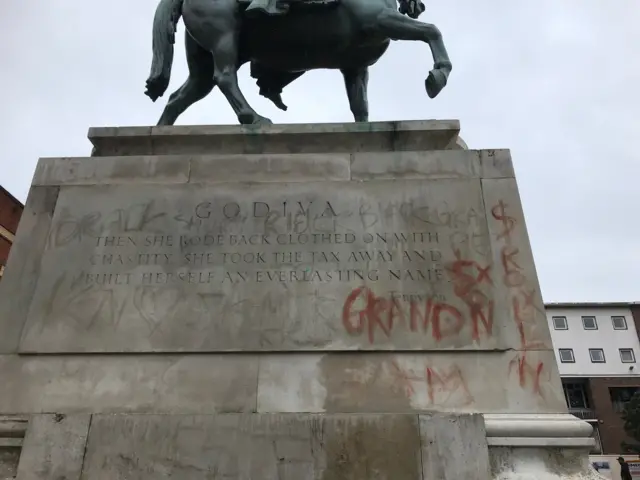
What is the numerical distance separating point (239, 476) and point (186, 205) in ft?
9.11

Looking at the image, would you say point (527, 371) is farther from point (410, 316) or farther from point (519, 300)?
point (410, 316)

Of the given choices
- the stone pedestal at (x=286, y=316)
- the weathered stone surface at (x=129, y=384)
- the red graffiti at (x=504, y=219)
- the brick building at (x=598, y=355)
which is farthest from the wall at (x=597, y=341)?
the weathered stone surface at (x=129, y=384)

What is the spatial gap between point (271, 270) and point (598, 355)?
6137 centimetres

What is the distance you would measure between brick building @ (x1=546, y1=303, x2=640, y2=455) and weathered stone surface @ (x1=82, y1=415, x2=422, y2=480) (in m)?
57.3

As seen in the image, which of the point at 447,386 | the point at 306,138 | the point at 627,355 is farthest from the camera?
the point at 627,355

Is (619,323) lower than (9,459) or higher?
higher

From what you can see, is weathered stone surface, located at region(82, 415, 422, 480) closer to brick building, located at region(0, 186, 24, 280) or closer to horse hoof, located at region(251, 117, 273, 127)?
horse hoof, located at region(251, 117, 273, 127)

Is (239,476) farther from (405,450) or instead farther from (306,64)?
(306,64)

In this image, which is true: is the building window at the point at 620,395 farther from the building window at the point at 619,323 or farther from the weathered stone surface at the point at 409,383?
the weathered stone surface at the point at 409,383

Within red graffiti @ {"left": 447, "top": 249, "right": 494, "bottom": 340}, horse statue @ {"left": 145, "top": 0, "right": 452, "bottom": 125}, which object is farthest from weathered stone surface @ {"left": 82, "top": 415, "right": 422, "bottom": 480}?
horse statue @ {"left": 145, "top": 0, "right": 452, "bottom": 125}

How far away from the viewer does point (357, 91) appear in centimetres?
831

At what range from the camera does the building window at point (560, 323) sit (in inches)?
2366

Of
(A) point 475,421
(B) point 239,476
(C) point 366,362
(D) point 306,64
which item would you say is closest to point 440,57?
(D) point 306,64

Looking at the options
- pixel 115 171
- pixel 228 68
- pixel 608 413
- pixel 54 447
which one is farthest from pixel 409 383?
pixel 608 413
